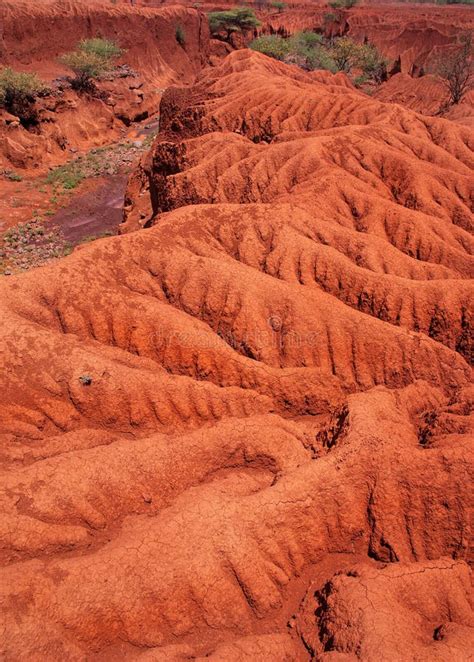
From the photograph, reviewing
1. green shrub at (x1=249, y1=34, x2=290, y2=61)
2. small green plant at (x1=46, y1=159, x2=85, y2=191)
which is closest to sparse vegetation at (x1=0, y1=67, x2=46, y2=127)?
small green plant at (x1=46, y1=159, x2=85, y2=191)

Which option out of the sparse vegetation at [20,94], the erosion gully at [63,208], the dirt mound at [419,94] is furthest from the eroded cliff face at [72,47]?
the dirt mound at [419,94]

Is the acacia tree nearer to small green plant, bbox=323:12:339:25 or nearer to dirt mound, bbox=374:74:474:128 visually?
dirt mound, bbox=374:74:474:128

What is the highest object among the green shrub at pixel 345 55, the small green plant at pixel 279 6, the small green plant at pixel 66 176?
the small green plant at pixel 279 6

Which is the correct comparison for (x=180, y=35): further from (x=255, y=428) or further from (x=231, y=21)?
(x=255, y=428)

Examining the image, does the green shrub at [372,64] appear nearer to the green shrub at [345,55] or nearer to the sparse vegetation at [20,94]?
the green shrub at [345,55]

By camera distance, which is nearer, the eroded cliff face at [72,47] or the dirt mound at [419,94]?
the eroded cliff face at [72,47]

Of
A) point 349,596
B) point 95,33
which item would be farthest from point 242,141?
point 95,33
